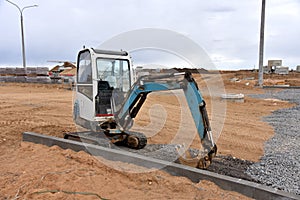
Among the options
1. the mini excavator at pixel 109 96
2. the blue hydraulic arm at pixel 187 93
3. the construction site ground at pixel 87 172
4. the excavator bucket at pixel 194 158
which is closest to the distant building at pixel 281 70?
the construction site ground at pixel 87 172

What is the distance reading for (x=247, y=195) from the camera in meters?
4.00

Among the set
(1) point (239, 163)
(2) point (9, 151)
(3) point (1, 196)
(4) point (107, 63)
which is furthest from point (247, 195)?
(2) point (9, 151)

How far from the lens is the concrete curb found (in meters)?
3.85

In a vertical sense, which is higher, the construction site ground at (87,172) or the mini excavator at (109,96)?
the mini excavator at (109,96)

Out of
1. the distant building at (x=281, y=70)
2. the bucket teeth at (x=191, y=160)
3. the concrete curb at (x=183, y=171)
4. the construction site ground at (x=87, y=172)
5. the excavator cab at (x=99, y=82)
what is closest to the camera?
the concrete curb at (x=183, y=171)

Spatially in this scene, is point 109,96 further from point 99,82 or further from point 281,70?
point 281,70

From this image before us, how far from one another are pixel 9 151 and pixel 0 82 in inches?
1075

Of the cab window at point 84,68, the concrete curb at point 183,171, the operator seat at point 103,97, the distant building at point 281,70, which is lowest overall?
the concrete curb at point 183,171

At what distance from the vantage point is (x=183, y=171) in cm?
463

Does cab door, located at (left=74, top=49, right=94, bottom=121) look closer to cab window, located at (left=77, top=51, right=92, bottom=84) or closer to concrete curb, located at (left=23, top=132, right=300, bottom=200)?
cab window, located at (left=77, top=51, right=92, bottom=84)

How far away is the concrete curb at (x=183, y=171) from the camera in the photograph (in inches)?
152

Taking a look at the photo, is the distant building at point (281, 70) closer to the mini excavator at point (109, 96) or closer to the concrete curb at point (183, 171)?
the mini excavator at point (109, 96)

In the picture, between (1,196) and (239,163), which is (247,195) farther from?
(1,196)

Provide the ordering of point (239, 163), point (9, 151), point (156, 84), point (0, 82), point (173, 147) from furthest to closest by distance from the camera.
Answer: point (0, 82) → point (173, 147) → point (9, 151) → point (239, 163) → point (156, 84)
